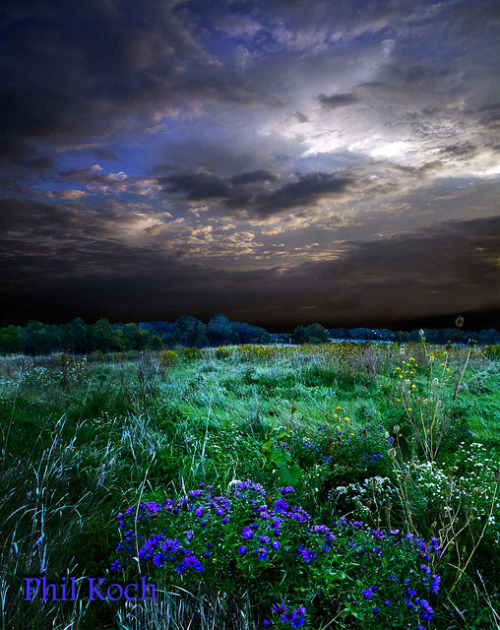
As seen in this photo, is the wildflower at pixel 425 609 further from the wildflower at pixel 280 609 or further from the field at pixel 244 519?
the wildflower at pixel 280 609

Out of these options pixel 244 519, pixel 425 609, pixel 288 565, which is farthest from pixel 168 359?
pixel 425 609

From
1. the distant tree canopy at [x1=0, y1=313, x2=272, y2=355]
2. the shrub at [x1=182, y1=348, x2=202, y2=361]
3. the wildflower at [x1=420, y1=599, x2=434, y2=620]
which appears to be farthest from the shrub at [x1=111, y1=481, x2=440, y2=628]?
the distant tree canopy at [x1=0, y1=313, x2=272, y2=355]

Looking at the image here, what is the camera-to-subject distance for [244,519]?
6.91ft

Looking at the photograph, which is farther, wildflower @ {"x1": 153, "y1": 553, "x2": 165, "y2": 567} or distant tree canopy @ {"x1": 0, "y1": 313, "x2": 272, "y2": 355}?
distant tree canopy @ {"x1": 0, "y1": 313, "x2": 272, "y2": 355}

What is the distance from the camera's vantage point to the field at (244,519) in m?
1.92

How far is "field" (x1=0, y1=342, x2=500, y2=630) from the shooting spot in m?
1.92

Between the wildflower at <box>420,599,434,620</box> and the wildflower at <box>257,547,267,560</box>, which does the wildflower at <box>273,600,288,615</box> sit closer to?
the wildflower at <box>257,547,267,560</box>

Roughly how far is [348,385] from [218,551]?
21.4ft

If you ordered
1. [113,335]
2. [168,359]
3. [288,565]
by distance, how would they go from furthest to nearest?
1. [113,335]
2. [168,359]
3. [288,565]

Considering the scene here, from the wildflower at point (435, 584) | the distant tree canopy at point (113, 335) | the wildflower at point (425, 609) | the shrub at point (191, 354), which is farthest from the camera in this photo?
Answer: the distant tree canopy at point (113, 335)

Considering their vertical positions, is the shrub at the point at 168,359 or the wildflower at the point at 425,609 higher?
the wildflower at the point at 425,609

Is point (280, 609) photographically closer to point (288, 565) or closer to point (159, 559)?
point (288, 565)

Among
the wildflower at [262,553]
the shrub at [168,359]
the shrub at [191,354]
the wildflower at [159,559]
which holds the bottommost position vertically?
the shrub at [191,354]

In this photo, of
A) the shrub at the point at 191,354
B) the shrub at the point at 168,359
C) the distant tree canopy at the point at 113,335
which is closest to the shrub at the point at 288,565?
the shrub at the point at 168,359
